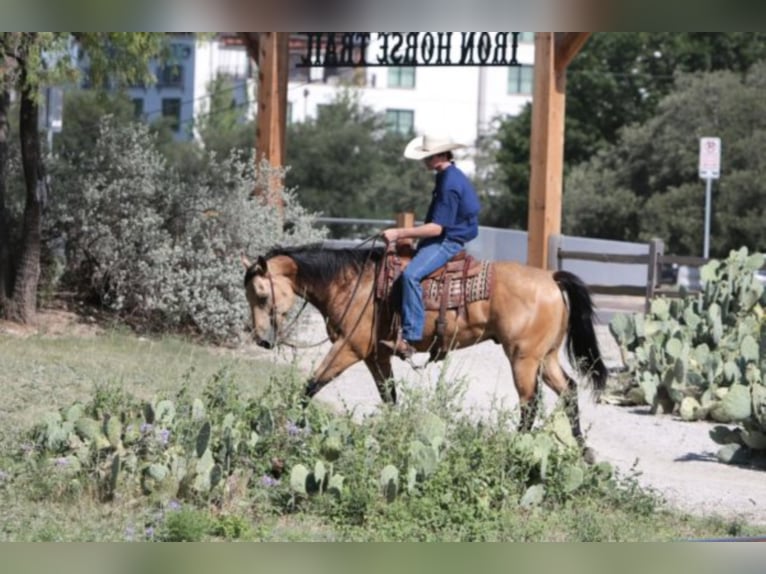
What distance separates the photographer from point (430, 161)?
1065 centimetres

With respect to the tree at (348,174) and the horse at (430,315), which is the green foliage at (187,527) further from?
the tree at (348,174)

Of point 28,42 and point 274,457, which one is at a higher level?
point 28,42

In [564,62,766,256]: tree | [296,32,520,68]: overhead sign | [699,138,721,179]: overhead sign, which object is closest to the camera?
[296,32,520,68]: overhead sign

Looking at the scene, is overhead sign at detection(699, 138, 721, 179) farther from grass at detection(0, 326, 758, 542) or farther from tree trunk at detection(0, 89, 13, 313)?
grass at detection(0, 326, 758, 542)

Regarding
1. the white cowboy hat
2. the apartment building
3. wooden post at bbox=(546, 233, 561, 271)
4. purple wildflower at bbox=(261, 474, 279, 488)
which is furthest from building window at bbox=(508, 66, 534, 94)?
purple wildflower at bbox=(261, 474, 279, 488)

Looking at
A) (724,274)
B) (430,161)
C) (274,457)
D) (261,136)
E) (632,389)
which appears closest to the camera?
(274,457)

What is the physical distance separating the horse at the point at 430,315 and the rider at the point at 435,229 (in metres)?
0.19

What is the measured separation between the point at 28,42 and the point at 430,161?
589 centimetres

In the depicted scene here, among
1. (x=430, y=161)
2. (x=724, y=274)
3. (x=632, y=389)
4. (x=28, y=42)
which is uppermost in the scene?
(x=28, y=42)

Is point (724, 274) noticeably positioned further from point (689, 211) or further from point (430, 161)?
point (689, 211)

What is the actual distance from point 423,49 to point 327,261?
24.6 feet

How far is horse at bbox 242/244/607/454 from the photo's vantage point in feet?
35.2

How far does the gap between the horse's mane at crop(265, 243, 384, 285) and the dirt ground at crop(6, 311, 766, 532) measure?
0.65m

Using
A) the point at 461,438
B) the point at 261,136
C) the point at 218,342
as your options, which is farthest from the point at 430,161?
the point at 261,136
